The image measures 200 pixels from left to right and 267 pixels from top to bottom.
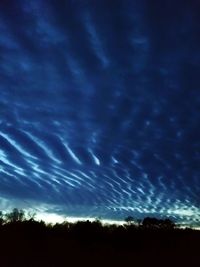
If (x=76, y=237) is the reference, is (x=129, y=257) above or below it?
below

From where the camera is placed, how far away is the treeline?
2156 cm

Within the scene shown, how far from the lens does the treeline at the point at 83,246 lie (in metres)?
21.6

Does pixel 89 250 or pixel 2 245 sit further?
pixel 89 250

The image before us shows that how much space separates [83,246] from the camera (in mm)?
24719

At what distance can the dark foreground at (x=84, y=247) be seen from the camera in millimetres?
21503

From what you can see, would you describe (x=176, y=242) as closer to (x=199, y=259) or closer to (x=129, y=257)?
(x=199, y=259)

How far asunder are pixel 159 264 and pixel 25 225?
955cm

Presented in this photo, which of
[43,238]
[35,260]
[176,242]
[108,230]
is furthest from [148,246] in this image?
[35,260]

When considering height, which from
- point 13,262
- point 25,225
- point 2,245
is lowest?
point 13,262

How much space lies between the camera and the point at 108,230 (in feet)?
95.8

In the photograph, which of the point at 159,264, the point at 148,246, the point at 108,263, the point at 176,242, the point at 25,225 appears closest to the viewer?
the point at 108,263

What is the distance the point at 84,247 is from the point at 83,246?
0.19 meters

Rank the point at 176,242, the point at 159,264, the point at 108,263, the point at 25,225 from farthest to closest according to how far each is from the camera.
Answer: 1. the point at 176,242
2. the point at 25,225
3. the point at 159,264
4. the point at 108,263

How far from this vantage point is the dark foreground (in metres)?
21.5
